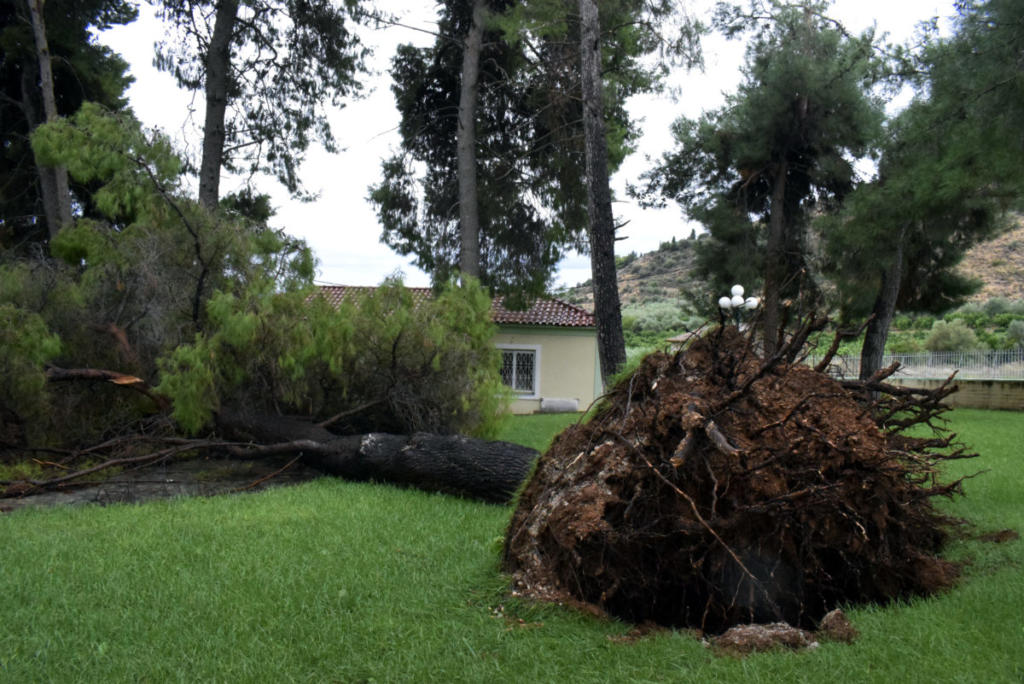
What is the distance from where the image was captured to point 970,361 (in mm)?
24312

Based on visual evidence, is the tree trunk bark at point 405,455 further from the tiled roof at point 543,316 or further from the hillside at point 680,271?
the hillside at point 680,271

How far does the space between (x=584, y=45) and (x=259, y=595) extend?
9125 mm

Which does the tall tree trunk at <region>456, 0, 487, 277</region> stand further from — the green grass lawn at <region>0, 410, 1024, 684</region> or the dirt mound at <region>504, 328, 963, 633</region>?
the dirt mound at <region>504, 328, 963, 633</region>

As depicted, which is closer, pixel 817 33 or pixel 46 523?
pixel 46 523

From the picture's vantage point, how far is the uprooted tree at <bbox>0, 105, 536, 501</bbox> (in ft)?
29.3

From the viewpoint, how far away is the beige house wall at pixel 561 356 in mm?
24828

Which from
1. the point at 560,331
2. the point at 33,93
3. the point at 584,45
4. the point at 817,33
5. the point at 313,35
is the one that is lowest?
the point at 560,331

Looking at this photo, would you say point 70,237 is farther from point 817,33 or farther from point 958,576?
point 817,33

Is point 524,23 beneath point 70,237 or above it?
above

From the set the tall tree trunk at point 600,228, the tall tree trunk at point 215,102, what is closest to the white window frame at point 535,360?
the tall tree trunk at point 215,102

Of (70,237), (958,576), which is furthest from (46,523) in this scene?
(958,576)

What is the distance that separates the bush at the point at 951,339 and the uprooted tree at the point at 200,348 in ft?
109

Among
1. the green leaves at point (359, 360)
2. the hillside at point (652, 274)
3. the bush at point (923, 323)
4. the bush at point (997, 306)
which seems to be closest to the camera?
the green leaves at point (359, 360)

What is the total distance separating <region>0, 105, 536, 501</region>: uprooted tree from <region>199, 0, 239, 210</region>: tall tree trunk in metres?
3.67
